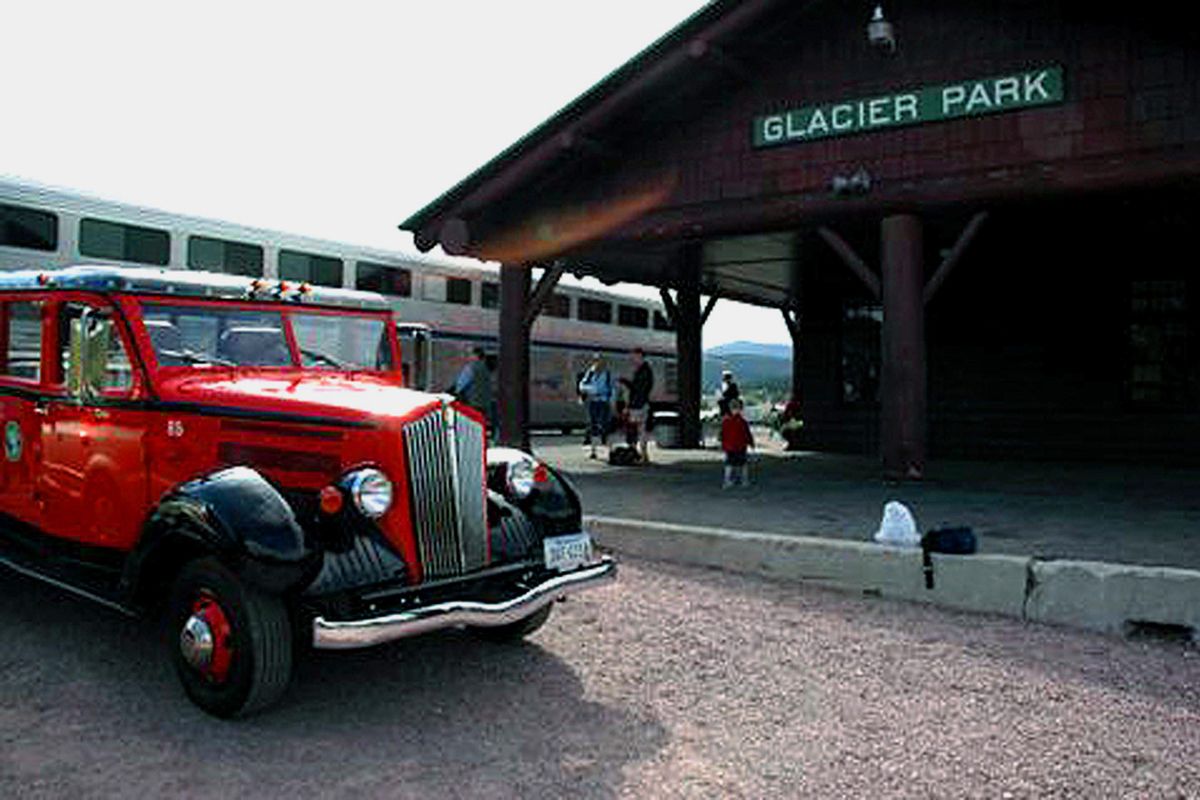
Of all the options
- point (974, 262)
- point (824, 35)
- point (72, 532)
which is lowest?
point (72, 532)

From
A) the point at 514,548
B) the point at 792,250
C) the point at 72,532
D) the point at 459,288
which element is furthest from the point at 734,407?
the point at 459,288

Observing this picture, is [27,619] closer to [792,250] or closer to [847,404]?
[792,250]

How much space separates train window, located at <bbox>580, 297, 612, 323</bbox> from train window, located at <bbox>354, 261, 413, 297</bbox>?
569 centimetres

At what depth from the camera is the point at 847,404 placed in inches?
632

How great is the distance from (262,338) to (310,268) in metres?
11.5

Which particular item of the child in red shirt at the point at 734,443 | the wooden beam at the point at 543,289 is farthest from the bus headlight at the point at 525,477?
the wooden beam at the point at 543,289

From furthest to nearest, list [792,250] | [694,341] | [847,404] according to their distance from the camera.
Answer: [694,341]
[847,404]
[792,250]

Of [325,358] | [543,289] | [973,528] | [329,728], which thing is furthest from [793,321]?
[329,728]

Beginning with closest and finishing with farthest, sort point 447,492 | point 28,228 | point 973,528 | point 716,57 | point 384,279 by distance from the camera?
point 447,492 < point 973,528 < point 716,57 < point 28,228 < point 384,279

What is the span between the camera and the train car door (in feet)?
15.8

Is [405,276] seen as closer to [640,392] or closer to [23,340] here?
[640,392]

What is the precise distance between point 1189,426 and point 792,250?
610 centimetres

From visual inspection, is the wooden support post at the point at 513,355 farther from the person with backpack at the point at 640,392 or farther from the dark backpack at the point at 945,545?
the dark backpack at the point at 945,545

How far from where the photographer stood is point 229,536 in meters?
3.76
